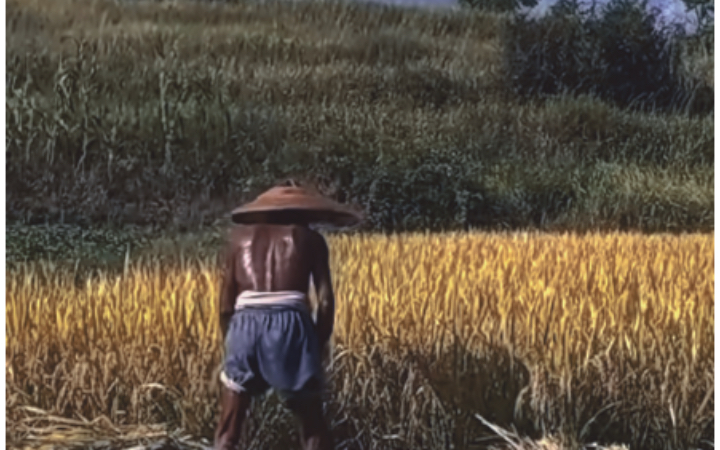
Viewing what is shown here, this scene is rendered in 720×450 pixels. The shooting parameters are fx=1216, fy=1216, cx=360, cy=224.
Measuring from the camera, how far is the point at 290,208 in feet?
8.05

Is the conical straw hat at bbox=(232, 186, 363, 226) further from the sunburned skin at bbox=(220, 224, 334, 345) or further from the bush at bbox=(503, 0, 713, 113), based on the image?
the bush at bbox=(503, 0, 713, 113)

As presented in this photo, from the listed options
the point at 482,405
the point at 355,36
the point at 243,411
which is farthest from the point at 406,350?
the point at 355,36

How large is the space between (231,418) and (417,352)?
41cm

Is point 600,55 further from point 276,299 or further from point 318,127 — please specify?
point 276,299

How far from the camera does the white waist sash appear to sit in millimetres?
2424

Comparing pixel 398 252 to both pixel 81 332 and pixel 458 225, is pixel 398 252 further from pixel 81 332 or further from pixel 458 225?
pixel 81 332

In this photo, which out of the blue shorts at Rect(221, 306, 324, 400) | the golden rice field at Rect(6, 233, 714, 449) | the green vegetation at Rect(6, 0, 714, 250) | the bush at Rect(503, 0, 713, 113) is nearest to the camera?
the blue shorts at Rect(221, 306, 324, 400)

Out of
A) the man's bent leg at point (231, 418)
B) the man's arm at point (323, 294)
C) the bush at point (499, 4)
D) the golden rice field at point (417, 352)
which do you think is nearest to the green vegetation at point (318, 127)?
the bush at point (499, 4)

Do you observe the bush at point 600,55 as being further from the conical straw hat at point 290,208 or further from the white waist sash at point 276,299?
the white waist sash at point 276,299

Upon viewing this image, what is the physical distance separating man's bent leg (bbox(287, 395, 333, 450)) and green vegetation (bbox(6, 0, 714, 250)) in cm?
45

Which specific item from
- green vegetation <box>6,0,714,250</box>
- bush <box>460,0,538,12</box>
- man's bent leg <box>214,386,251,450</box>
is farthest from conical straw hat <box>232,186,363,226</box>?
bush <box>460,0,538,12</box>

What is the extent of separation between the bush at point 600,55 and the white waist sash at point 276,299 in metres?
0.78

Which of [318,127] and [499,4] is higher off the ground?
[499,4]

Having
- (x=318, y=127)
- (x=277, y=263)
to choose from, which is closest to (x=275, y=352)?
(x=277, y=263)
